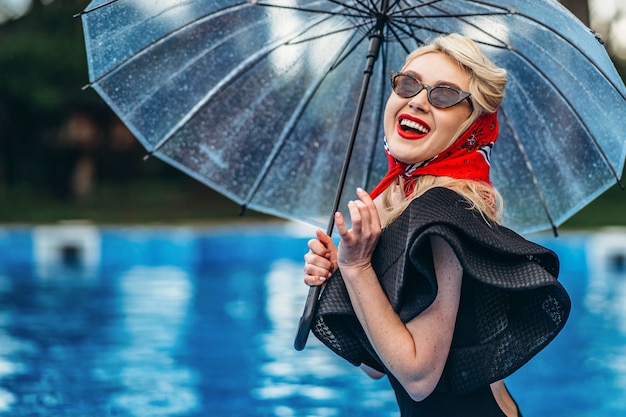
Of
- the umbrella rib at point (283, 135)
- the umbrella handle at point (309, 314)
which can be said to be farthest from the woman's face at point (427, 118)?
the umbrella rib at point (283, 135)

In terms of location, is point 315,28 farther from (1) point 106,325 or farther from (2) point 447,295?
(1) point 106,325

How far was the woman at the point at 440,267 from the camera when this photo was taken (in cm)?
167

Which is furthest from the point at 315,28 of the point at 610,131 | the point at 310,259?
the point at 310,259

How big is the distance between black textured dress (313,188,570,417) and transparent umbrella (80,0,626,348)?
94 cm

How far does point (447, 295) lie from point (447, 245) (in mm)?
87

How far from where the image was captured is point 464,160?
1845 millimetres

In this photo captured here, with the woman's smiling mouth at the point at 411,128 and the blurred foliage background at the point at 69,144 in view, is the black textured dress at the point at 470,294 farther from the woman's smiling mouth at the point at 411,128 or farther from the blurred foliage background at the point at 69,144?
the blurred foliage background at the point at 69,144

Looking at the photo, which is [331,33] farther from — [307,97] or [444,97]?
[444,97]

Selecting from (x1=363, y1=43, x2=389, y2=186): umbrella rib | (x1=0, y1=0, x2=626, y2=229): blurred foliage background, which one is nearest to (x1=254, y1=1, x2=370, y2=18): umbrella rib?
(x1=363, y1=43, x2=389, y2=186): umbrella rib

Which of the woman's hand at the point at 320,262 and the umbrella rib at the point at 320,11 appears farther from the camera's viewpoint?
the umbrella rib at the point at 320,11

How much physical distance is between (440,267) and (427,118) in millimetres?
331

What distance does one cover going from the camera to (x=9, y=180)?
1895 cm

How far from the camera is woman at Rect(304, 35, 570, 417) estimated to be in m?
1.67

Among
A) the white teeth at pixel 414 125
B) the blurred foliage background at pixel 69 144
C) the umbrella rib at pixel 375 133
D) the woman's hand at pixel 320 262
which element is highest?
the blurred foliage background at pixel 69 144
